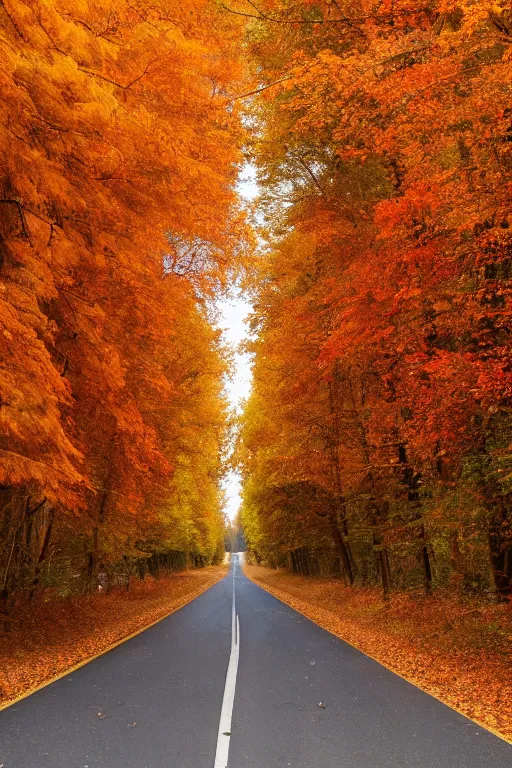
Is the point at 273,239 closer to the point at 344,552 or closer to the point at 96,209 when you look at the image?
the point at 96,209

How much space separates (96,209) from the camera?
7.45 metres

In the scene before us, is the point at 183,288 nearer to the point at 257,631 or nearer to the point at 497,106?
the point at 497,106

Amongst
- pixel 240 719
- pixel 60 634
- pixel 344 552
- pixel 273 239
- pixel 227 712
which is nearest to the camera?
pixel 240 719

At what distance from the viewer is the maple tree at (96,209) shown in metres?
5.59

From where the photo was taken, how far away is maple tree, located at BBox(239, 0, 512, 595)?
721 cm

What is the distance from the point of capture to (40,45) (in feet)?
17.7

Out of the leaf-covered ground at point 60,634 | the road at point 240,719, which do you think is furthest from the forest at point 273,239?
the road at point 240,719

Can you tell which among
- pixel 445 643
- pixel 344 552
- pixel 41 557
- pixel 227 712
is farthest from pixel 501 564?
pixel 344 552

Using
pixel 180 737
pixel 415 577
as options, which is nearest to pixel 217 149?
pixel 180 737

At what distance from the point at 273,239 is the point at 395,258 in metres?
8.10

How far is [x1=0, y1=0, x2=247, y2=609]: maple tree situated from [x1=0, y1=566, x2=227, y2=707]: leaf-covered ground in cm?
129

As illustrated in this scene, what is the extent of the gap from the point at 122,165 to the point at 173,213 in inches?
53.7

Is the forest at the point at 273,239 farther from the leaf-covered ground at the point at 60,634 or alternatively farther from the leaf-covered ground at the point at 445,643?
the leaf-covered ground at the point at 60,634

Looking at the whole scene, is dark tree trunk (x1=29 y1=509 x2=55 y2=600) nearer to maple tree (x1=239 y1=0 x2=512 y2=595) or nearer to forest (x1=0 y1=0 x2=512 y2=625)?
forest (x1=0 y1=0 x2=512 y2=625)
